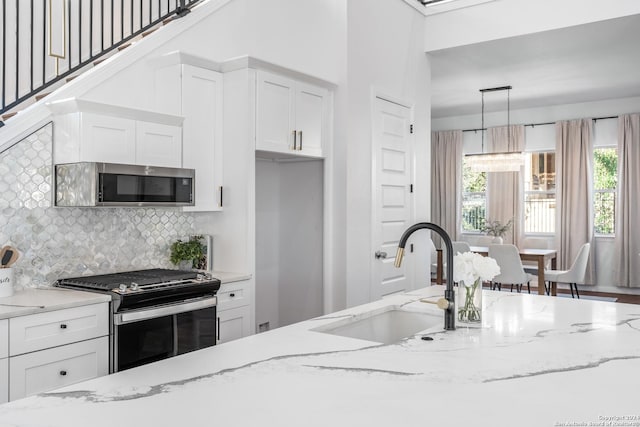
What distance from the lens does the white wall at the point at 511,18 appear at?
4406mm

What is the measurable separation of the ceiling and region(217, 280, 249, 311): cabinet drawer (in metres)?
3.12

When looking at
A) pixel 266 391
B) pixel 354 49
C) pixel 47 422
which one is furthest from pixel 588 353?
pixel 354 49

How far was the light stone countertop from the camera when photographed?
2447 mm

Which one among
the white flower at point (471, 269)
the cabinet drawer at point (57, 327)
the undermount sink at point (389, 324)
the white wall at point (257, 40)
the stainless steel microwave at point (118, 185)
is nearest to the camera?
the white flower at point (471, 269)

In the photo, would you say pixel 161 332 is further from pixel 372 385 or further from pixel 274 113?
pixel 372 385

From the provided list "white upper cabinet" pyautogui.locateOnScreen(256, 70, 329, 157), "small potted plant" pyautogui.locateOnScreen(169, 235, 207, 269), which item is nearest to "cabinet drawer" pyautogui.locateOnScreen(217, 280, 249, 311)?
"small potted plant" pyautogui.locateOnScreen(169, 235, 207, 269)

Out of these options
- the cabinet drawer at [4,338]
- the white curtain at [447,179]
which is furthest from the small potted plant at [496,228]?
the cabinet drawer at [4,338]

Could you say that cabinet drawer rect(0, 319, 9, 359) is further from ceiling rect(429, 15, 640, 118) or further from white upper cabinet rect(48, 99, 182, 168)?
ceiling rect(429, 15, 640, 118)

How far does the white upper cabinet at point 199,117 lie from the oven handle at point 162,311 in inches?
29.8

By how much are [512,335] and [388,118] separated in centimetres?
316

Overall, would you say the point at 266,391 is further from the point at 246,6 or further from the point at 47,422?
the point at 246,6

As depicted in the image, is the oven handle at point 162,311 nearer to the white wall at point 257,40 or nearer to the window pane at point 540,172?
the white wall at point 257,40

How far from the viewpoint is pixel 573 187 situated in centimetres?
834

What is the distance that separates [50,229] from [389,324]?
6.73ft
